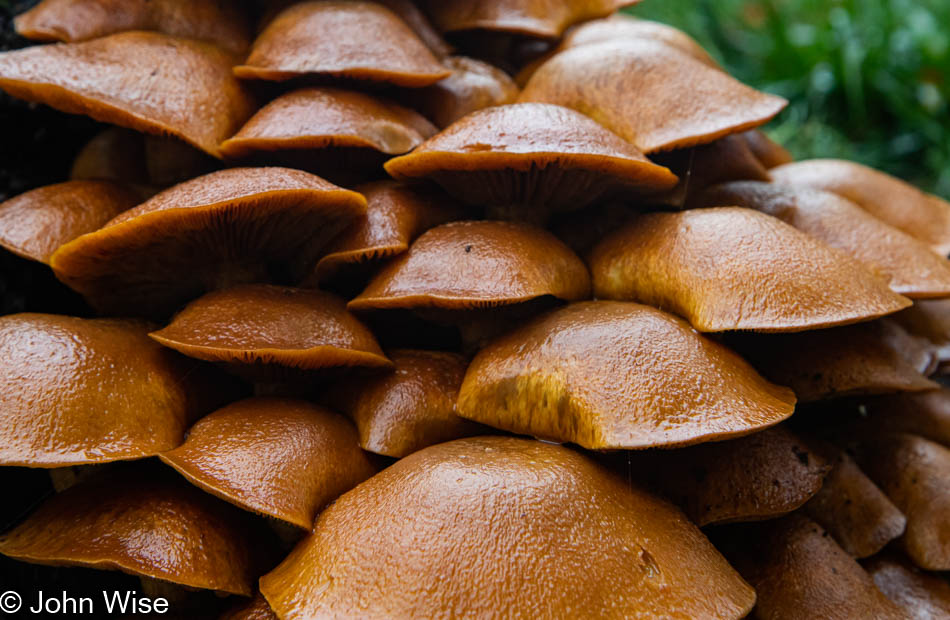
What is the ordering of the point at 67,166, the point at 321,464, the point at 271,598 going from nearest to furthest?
the point at 271,598, the point at 321,464, the point at 67,166

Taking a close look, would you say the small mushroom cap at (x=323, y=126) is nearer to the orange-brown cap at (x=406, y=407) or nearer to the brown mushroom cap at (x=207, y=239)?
the brown mushroom cap at (x=207, y=239)

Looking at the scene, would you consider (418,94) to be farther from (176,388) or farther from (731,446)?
(731,446)

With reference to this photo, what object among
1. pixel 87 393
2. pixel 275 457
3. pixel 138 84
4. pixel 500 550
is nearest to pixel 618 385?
pixel 500 550

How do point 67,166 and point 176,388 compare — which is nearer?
point 176,388

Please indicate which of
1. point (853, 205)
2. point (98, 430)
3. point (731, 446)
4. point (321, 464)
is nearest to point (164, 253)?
point (98, 430)

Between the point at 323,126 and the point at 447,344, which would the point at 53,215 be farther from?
the point at 447,344

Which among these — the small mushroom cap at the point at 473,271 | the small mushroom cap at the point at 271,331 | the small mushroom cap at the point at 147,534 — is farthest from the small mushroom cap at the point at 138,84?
the small mushroom cap at the point at 147,534

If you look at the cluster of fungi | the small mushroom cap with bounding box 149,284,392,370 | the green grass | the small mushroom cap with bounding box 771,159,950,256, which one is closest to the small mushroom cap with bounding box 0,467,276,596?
the cluster of fungi
